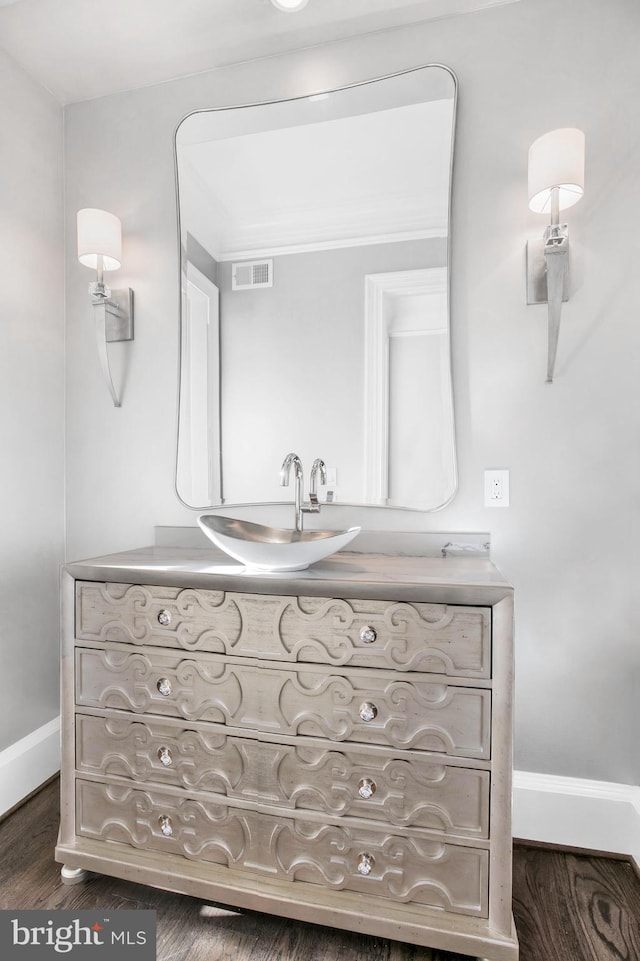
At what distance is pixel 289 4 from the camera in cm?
163

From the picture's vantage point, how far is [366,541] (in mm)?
1809

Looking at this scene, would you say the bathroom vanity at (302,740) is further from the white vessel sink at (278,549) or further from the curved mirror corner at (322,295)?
the curved mirror corner at (322,295)

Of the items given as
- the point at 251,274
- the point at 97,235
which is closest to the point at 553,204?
the point at 251,274

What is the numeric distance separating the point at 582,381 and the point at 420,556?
0.74 metres

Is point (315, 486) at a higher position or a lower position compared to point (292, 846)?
higher

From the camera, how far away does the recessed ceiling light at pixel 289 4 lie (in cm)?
162

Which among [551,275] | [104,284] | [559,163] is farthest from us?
[104,284]

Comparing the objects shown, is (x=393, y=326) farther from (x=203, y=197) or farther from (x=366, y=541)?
(x=203, y=197)

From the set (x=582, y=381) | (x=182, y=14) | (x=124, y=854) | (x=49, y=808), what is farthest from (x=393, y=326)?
(x=49, y=808)

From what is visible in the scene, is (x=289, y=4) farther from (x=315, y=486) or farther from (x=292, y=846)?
(x=292, y=846)

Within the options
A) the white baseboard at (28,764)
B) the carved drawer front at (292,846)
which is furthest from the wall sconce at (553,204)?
the white baseboard at (28,764)

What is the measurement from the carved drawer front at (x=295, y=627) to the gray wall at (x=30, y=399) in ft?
2.04

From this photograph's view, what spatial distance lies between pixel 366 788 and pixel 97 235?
1930mm

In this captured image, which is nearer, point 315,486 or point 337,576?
point 337,576
